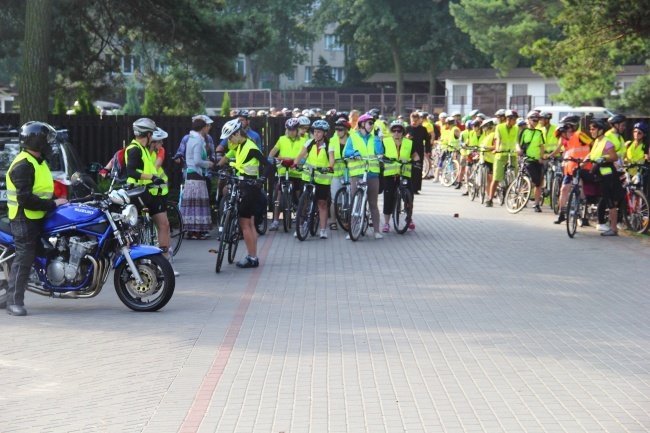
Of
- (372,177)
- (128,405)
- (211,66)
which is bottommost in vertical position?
(128,405)

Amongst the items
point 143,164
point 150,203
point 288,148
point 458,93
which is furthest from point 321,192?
point 458,93

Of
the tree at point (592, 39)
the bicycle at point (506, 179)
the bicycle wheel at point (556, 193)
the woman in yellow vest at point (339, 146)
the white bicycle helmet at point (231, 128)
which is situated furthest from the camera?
the bicycle at point (506, 179)

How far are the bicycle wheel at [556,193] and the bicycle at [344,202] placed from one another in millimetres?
5112

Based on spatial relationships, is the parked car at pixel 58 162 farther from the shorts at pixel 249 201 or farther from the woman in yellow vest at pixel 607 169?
the woman in yellow vest at pixel 607 169

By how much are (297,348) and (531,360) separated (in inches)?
73.4

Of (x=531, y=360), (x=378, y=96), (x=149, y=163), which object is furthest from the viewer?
(x=378, y=96)

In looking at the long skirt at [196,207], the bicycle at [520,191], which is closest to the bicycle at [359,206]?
the long skirt at [196,207]

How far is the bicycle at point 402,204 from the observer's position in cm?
1861

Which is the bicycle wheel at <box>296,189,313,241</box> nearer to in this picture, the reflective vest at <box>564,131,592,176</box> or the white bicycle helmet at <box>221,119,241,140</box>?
the white bicycle helmet at <box>221,119,241,140</box>

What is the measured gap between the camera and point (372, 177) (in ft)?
58.7

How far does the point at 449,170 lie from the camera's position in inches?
1256

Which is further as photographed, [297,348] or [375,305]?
[375,305]

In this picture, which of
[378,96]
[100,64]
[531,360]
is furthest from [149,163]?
[378,96]

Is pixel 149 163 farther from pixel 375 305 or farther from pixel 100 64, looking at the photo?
pixel 100 64
